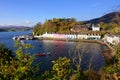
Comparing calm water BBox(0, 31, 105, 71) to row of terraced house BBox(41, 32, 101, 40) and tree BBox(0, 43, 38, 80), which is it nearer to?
tree BBox(0, 43, 38, 80)

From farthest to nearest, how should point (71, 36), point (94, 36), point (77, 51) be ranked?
1. point (71, 36)
2. point (94, 36)
3. point (77, 51)

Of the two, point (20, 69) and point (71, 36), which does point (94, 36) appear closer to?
point (71, 36)

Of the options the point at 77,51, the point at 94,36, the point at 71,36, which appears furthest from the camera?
the point at 71,36

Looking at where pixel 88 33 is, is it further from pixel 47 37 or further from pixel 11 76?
pixel 11 76

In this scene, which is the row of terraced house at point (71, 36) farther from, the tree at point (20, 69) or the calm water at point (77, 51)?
the tree at point (20, 69)

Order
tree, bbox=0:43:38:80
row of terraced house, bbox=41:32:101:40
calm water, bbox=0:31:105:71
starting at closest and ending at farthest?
tree, bbox=0:43:38:80 < calm water, bbox=0:31:105:71 < row of terraced house, bbox=41:32:101:40

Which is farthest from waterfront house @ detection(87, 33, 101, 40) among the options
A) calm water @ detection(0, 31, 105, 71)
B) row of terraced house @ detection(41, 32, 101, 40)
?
calm water @ detection(0, 31, 105, 71)

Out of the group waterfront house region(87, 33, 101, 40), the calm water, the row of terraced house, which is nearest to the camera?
the calm water

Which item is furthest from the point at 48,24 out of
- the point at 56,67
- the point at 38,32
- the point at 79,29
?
the point at 56,67

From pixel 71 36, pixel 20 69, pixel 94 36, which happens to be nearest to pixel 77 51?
pixel 94 36

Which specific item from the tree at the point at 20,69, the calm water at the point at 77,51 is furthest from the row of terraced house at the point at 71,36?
the tree at the point at 20,69

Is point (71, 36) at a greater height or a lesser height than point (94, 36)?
greater

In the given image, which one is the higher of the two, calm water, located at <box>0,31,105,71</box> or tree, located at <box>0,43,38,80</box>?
tree, located at <box>0,43,38,80</box>

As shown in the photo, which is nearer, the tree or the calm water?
the tree
